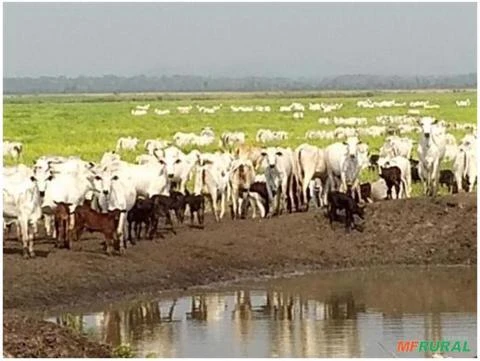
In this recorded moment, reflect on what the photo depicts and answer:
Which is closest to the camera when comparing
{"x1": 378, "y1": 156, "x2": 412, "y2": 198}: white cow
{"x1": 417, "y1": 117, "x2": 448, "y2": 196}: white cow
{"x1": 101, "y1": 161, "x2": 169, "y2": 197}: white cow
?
{"x1": 101, "y1": 161, "x2": 169, "y2": 197}: white cow

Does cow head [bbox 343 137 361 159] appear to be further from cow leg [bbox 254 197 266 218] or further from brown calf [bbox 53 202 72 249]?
brown calf [bbox 53 202 72 249]

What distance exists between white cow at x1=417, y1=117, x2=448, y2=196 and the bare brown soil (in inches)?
90.0

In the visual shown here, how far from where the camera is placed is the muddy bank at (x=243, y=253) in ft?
47.4

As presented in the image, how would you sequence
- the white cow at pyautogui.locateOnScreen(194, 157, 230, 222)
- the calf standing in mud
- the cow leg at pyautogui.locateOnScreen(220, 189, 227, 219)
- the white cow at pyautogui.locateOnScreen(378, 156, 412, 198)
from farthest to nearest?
the white cow at pyautogui.locateOnScreen(378, 156, 412, 198)
the white cow at pyautogui.locateOnScreen(194, 157, 230, 222)
the cow leg at pyautogui.locateOnScreen(220, 189, 227, 219)
the calf standing in mud

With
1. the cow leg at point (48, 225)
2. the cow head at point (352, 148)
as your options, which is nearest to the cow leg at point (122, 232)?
the cow leg at point (48, 225)

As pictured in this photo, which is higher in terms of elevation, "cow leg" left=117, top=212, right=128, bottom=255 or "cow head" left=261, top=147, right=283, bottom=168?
"cow head" left=261, top=147, right=283, bottom=168

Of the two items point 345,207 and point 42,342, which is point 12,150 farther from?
point 42,342

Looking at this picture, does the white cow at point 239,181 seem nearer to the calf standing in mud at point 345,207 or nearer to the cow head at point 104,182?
the calf standing in mud at point 345,207

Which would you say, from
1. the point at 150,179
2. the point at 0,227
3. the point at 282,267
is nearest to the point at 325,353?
the point at 0,227

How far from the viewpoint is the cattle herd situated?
1595cm

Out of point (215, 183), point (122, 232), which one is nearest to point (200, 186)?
point (215, 183)

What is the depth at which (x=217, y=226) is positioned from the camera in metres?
18.7

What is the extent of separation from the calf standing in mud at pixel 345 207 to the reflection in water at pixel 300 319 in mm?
1900

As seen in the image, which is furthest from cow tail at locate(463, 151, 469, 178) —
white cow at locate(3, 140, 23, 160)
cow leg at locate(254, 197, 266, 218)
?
white cow at locate(3, 140, 23, 160)
